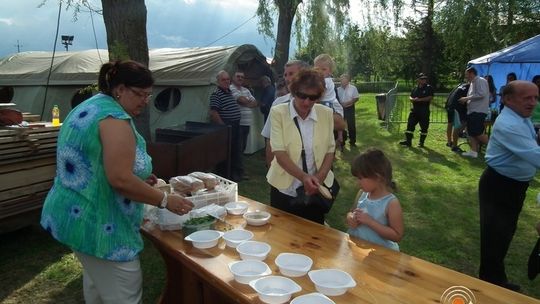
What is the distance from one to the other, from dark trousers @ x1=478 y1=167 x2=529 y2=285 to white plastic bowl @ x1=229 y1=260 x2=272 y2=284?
2.15 m

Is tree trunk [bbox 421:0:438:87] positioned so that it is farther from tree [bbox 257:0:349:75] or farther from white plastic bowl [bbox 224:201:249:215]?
white plastic bowl [bbox 224:201:249:215]

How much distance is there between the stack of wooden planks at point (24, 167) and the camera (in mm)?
3820

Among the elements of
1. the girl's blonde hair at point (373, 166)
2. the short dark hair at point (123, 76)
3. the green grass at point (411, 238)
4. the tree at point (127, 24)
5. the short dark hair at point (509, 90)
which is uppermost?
the tree at point (127, 24)

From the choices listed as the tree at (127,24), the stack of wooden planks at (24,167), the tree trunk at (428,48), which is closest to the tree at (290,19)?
the tree at (127,24)

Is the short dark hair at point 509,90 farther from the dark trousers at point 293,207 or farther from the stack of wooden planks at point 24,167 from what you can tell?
the stack of wooden planks at point 24,167

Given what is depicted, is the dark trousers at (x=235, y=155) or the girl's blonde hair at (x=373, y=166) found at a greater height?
the girl's blonde hair at (x=373, y=166)

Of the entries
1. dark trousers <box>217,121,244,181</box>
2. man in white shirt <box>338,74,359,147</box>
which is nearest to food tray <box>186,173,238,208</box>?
dark trousers <box>217,121,244,181</box>

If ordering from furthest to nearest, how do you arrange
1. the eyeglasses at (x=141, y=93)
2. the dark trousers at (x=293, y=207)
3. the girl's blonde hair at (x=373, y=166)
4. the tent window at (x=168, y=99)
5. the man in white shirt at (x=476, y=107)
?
the tent window at (x=168, y=99)
the man in white shirt at (x=476, y=107)
the dark trousers at (x=293, y=207)
the girl's blonde hair at (x=373, y=166)
the eyeglasses at (x=141, y=93)

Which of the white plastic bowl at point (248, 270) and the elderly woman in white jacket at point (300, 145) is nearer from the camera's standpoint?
the white plastic bowl at point (248, 270)

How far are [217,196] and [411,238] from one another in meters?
2.76

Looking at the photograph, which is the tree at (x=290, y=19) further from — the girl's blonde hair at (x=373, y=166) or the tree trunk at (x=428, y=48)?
the tree trunk at (x=428, y=48)

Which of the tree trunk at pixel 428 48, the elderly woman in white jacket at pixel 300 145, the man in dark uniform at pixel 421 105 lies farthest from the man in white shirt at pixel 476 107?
the tree trunk at pixel 428 48

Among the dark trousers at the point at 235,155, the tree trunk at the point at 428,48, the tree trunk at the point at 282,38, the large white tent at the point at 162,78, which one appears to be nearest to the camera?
the dark trousers at the point at 235,155

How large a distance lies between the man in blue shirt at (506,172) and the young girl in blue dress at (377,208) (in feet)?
3.70
